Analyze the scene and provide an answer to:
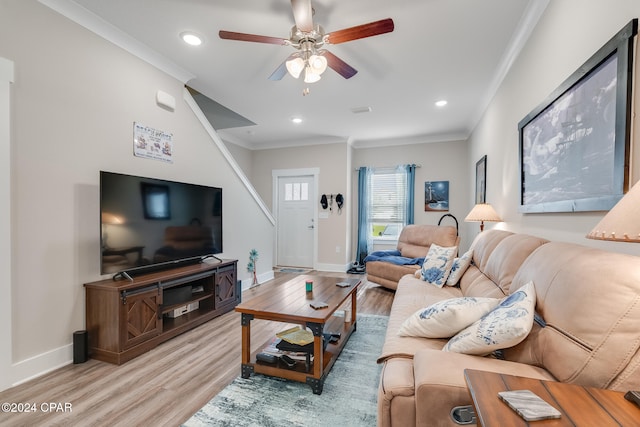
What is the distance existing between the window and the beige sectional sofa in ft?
14.1

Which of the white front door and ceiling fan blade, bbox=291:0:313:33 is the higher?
ceiling fan blade, bbox=291:0:313:33

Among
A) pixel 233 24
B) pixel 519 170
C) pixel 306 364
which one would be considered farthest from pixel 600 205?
pixel 233 24

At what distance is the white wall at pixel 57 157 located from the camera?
1.85 metres

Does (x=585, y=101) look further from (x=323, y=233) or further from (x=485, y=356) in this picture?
(x=323, y=233)

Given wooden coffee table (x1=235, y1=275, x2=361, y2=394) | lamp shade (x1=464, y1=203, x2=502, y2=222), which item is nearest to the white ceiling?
lamp shade (x1=464, y1=203, x2=502, y2=222)

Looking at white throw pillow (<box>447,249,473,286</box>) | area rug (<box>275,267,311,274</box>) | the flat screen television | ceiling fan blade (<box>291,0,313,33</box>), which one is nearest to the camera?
ceiling fan blade (<box>291,0,313,33</box>)

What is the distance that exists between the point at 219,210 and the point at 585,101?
10.8 feet

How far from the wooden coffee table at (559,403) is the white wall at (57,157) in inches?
103

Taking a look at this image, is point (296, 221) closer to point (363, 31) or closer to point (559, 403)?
point (363, 31)

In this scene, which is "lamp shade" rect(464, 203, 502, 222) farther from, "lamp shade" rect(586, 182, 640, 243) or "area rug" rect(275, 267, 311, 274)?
"area rug" rect(275, 267, 311, 274)

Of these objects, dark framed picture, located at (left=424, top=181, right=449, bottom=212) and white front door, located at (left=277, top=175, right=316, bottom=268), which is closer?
dark framed picture, located at (left=424, top=181, right=449, bottom=212)

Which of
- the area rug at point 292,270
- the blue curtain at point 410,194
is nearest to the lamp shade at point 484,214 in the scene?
the blue curtain at point 410,194

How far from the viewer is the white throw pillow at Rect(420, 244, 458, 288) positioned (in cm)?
276

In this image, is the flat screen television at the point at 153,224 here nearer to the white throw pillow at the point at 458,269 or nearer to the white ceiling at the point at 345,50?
the white ceiling at the point at 345,50
